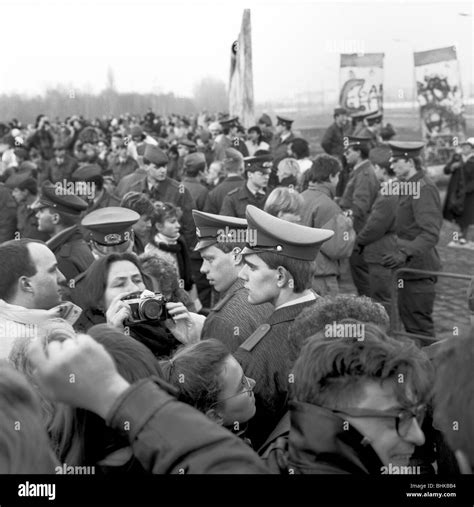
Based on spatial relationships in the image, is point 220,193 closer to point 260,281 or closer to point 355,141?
point 355,141

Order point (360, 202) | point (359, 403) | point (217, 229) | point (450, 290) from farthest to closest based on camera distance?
point (450, 290) → point (360, 202) → point (217, 229) → point (359, 403)

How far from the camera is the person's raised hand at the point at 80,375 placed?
163 centimetres

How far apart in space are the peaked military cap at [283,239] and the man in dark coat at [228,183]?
194 inches

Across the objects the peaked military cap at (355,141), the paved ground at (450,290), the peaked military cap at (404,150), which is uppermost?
the peaked military cap at (404,150)

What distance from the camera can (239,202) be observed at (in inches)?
328

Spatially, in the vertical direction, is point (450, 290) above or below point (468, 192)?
below

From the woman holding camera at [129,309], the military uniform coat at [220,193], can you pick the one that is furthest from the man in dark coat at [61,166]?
the woman holding camera at [129,309]

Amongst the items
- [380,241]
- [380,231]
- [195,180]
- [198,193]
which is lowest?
[380,241]

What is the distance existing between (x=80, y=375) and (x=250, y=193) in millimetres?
6816

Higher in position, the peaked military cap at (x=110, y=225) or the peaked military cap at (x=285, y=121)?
the peaked military cap at (x=285, y=121)

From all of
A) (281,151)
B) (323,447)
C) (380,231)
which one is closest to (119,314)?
(323,447)

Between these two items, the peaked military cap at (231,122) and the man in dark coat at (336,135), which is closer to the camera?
the man in dark coat at (336,135)

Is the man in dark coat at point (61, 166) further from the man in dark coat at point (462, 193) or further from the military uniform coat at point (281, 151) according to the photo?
the man in dark coat at point (462, 193)

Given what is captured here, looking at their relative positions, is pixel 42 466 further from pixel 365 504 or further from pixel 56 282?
pixel 56 282
